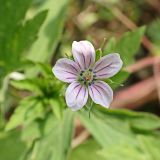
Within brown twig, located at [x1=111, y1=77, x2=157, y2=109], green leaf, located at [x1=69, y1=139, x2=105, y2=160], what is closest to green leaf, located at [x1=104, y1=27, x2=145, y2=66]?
green leaf, located at [x1=69, y1=139, x2=105, y2=160]

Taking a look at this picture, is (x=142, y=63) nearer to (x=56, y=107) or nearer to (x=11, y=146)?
(x=11, y=146)

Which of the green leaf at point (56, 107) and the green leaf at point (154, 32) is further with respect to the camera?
the green leaf at point (154, 32)

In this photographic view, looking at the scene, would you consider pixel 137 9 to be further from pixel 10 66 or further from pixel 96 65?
pixel 96 65

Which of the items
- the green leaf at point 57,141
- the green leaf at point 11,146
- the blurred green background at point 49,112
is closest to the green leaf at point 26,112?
the blurred green background at point 49,112

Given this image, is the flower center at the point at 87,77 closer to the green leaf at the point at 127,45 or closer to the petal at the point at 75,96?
the petal at the point at 75,96

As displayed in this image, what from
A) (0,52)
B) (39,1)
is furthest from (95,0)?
(0,52)

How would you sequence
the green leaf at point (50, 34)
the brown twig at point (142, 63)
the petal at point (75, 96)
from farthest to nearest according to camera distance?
1. the brown twig at point (142, 63)
2. the green leaf at point (50, 34)
3. the petal at point (75, 96)

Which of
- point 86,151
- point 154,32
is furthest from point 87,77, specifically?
point 154,32

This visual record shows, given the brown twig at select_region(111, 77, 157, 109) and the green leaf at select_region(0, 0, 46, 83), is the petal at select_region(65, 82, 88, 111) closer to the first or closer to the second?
the green leaf at select_region(0, 0, 46, 83)

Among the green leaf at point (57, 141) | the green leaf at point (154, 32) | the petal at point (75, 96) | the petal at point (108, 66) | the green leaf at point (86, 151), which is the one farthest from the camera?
the green leaf at point (154, 32)

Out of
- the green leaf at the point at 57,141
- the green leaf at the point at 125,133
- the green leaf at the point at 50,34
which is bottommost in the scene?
the green leaf at the point at 125,133
